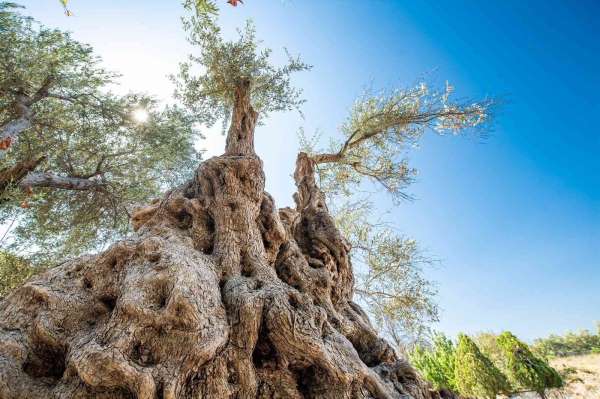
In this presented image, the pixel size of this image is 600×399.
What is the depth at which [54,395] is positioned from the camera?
8.00 ft

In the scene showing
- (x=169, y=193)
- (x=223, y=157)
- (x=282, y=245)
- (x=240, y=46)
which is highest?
(x=240, y=46)

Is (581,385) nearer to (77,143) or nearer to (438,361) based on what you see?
(438,361)

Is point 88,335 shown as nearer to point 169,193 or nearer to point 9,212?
point 169,193

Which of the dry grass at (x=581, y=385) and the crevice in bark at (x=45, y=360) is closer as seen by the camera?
the crevice in bark at (x=45, y=360)

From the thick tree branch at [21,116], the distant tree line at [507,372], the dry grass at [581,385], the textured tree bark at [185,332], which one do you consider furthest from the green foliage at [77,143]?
the dry grass at [581,385]

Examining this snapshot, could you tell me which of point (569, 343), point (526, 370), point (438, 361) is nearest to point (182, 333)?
point (526, 370)

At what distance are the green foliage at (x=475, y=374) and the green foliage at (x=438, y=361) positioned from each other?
2.71 meters

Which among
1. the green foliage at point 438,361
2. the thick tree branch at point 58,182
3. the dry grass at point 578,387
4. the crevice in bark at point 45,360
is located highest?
the thick tree branch at point 58,182

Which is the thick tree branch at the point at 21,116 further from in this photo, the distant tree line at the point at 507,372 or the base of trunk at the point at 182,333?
the distant tree line at the point at 507,372

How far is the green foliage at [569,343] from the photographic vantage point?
128ft

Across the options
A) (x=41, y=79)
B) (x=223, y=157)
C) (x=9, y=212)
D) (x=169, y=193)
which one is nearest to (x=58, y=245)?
(x=9, y=212)

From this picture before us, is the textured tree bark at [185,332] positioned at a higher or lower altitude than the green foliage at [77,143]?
lower

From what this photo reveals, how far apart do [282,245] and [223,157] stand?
196 cm

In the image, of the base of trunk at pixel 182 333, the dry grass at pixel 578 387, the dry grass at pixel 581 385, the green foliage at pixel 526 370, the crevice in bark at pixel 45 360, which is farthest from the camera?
the dry grass at pixel 581 385
